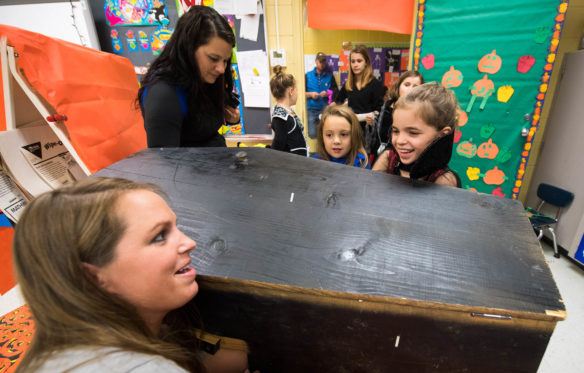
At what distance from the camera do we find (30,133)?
1.40 meters

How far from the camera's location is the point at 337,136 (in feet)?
5.51

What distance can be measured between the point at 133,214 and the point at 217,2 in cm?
325

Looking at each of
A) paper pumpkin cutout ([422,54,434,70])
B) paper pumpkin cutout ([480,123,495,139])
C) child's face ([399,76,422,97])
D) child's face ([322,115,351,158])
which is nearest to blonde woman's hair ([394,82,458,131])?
child's face ([322,115,351,158])

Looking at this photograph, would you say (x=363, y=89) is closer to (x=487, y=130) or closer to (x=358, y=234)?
(x=487, y=130)

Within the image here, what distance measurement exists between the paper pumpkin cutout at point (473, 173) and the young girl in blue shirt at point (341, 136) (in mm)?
1687

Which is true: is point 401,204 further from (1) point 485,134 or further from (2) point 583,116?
(2) point 583,116

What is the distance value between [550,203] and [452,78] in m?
1.52

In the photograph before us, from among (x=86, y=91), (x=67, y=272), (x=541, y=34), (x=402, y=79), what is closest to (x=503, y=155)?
(x=541, y=34)

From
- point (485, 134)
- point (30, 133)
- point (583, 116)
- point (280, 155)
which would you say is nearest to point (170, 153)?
point (280, 155)

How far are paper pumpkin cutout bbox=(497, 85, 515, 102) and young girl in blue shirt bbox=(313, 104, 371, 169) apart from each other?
1.71 meters

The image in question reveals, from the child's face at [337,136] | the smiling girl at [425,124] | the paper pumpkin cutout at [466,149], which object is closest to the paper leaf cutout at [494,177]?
the paper pumpkin cutout at [466,149]

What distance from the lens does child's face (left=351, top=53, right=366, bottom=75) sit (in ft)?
8.88

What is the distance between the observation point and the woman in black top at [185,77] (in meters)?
1.20

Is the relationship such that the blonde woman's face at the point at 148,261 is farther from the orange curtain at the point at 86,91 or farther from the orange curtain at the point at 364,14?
the orange curtain at the point at 364,14
